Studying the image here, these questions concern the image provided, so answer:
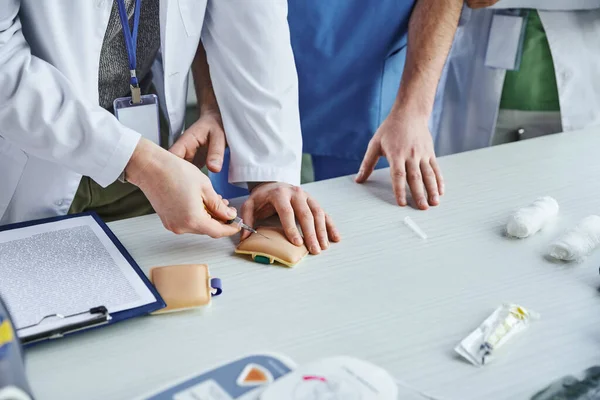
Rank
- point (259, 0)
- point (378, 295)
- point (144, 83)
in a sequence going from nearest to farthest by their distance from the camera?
1. point (378, 295)
2. point (259, 0)
3. point (144, 83)

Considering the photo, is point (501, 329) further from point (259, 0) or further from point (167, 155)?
point (259, 0)

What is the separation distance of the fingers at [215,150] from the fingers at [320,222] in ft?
0.61

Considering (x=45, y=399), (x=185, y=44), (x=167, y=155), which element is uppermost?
(x=185, y=44)

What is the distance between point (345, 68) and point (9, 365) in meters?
1.16

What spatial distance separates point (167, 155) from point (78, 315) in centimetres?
29

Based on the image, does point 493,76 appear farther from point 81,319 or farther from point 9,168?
point 81,319

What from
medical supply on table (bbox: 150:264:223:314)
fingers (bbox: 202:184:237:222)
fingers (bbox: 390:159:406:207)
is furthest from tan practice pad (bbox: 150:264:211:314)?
fingers (bbox: 390:159:406:207)

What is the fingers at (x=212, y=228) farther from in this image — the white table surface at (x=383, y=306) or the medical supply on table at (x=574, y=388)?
the medical supply on table at (x=574, y=388)

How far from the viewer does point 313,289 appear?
3.04 feet

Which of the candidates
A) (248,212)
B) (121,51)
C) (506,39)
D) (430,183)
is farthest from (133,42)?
(506,39)

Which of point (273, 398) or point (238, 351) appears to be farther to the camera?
point (238, 351)

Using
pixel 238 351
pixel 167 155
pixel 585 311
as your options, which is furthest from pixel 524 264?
pixel 167 155

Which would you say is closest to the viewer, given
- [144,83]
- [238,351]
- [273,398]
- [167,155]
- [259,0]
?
[273,398]

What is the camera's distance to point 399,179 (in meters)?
1.21
